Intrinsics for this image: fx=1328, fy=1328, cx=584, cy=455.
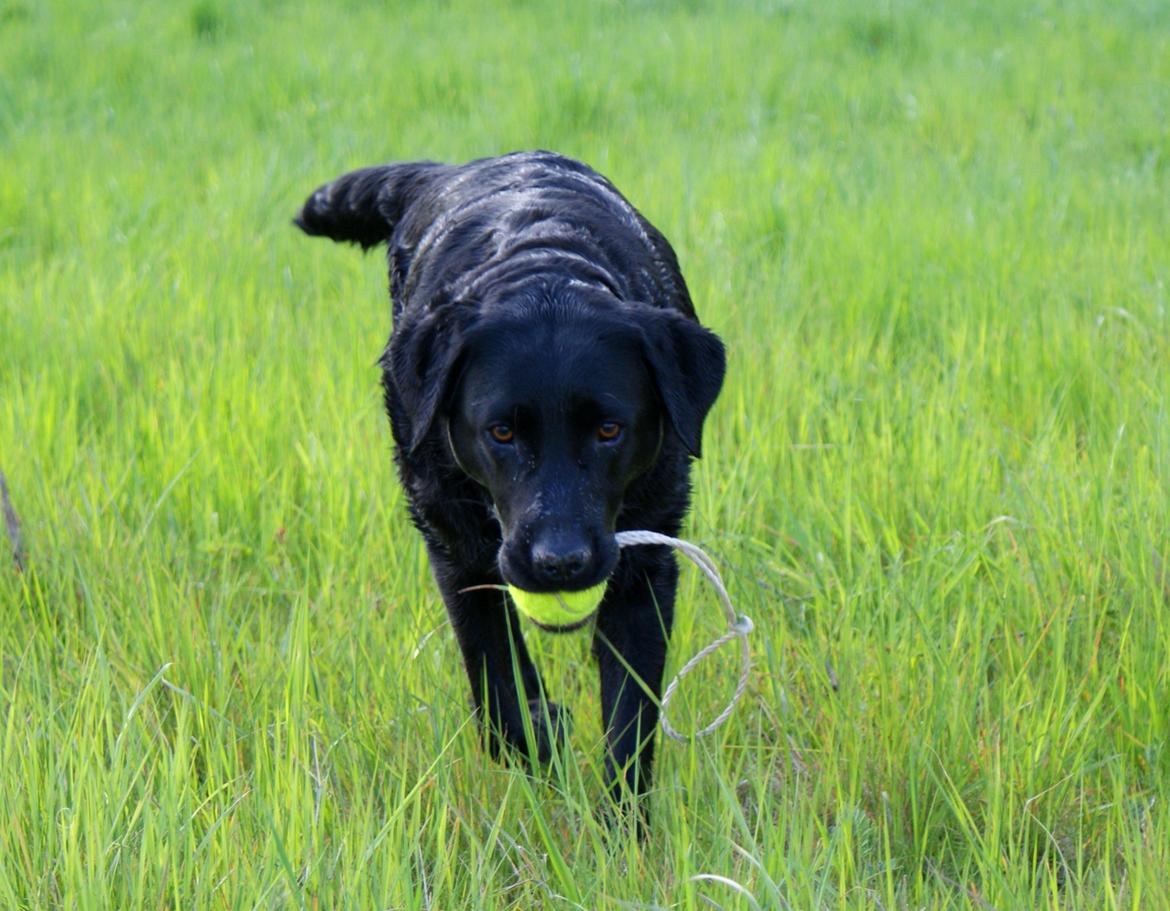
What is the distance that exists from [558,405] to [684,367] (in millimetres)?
309

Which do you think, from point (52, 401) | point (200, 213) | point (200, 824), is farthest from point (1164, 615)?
point (200, 213)

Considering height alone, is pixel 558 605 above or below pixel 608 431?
below

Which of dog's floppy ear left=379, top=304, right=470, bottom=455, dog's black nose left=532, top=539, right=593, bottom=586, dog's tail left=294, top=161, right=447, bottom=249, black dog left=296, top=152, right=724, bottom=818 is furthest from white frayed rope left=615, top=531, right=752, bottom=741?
dog's tail left=294, top=161, right=447, bottom=249

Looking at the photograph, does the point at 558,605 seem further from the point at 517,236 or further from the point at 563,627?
the point at 517,236

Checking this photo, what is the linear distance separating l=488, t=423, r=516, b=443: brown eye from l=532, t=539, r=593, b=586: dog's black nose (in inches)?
10.0

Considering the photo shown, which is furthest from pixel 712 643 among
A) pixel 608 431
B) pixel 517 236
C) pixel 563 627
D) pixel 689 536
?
pixel 517 236

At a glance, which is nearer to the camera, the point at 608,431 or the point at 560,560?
the point at 560,560

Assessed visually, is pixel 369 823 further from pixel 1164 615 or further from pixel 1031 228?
pixel 1031 228

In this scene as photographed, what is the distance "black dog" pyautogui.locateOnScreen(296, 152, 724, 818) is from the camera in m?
2.31

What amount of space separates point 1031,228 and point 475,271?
3138mm

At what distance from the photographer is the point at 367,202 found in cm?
413

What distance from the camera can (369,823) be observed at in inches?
76.8

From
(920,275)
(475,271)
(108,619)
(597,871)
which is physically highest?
(475,271)

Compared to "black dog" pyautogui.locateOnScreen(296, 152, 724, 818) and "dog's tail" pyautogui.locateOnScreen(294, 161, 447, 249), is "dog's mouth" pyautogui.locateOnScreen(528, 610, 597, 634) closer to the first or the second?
"black dog" pyautogui.locateOnScreen(296, 152, 724, 818)
